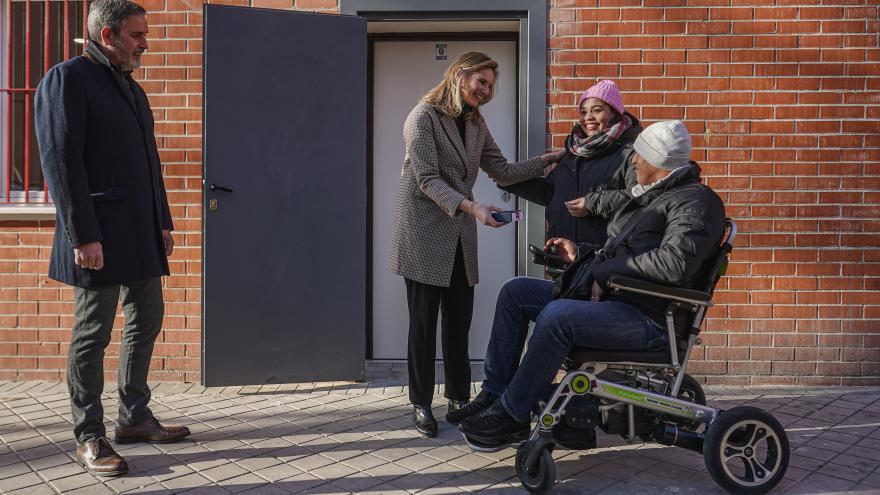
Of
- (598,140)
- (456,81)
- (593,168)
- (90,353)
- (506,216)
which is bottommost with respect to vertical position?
(90,353)

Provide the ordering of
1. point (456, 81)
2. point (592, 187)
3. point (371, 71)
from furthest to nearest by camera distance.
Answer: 1. point (371, 71)
2. point (456, 81)
3. point (592, 187)

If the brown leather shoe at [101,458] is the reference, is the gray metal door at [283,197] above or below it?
above

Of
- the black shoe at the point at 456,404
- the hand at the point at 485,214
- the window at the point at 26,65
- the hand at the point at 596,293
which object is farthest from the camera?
the window at the point at 26,65

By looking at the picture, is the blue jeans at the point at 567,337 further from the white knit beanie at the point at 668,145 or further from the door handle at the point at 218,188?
the door handle at the point at 218,188

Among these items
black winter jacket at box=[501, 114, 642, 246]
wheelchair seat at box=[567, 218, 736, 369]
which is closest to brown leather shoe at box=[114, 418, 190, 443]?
wheelchair seat at box=[567, 218, 736, 369]

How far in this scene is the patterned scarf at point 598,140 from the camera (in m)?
3.84

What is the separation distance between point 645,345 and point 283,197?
2.63 metres

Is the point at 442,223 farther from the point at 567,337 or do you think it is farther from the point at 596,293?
the point at 567,337

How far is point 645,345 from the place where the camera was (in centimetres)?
333

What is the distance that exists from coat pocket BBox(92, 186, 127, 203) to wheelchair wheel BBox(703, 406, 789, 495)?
2.76m

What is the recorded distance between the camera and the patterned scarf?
151 inches

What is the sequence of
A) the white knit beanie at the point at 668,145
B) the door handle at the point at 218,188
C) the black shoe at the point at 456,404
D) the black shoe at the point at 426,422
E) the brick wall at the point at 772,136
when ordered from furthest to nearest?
the brick wall at the point at 772,136 < the door handle at the point at 218,188 < the black shoe at the point at 456,404 < the black shoe at the point at 426,422 < the white knit beanie at the point at 668,145

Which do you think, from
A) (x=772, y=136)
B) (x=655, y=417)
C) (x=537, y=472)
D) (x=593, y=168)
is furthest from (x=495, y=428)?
(x=772, y=136)

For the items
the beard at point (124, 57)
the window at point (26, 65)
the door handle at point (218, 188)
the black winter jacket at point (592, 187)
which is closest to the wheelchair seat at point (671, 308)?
the black winter jacket at point (592, 187)
